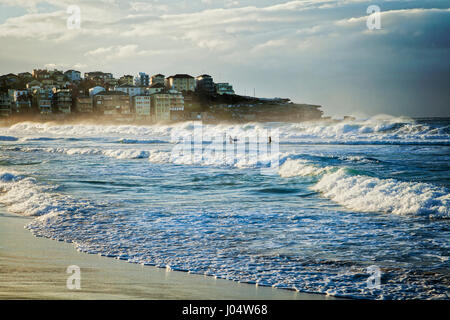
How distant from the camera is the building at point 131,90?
434 feet

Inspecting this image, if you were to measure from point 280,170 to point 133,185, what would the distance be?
7.08 metres

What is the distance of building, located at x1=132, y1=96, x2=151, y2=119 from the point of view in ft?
405

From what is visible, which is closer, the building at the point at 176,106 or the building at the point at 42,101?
the building at the point at 42,101

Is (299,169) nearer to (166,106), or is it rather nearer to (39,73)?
(166,106)

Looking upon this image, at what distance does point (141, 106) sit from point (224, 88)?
193 ft

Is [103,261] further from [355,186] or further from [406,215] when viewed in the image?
[355,186]

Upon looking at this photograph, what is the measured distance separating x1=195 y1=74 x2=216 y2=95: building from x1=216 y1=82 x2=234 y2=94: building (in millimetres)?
14889

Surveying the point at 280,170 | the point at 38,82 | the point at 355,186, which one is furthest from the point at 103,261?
the point at 38,82

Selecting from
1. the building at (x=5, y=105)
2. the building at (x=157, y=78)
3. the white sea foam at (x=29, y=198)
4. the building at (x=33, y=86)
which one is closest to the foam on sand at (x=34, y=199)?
the white sea foam at (x=29, y=198)

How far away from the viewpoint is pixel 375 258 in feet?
21.0

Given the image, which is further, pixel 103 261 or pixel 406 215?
pixel 406 215

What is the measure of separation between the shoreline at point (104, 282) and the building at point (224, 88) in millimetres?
169069

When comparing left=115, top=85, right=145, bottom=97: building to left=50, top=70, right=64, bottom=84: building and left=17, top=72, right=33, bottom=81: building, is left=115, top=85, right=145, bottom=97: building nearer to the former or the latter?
left=50, top=70, right=64, bottom=84: building

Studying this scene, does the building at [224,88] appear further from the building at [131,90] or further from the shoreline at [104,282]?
the shoreline at [104,282]
